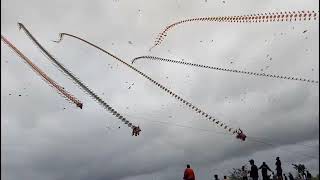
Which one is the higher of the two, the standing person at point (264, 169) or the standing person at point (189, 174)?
the standing person at point (264, 169)

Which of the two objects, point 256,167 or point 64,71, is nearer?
point 256,167

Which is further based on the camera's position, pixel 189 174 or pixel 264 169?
pixel 264 169

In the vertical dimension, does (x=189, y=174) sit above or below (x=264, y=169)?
below

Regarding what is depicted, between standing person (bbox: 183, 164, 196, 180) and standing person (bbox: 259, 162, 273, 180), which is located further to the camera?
standing person (bbox: 259, 162, 273, 180)

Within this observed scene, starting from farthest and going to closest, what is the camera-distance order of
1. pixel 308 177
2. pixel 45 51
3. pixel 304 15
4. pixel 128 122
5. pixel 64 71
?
pixel 308 177, pixel 45 51, pixel 64 71, pixel 128 122, pixel 304 15

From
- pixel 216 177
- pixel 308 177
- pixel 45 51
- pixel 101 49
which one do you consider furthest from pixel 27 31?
pixel 308 177

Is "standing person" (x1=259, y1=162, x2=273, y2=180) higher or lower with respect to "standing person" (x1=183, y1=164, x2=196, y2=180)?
higher

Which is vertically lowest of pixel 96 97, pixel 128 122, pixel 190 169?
pixel 190 169

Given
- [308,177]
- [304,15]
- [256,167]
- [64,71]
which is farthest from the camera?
[308,177]

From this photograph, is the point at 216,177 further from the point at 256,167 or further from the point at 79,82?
the point at 79,82

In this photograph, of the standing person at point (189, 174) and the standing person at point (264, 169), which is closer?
the standing person at point (189, 174)

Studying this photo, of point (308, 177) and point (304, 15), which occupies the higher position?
point (304, 15)

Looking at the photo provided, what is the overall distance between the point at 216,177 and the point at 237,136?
6.33m

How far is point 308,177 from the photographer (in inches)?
2256
